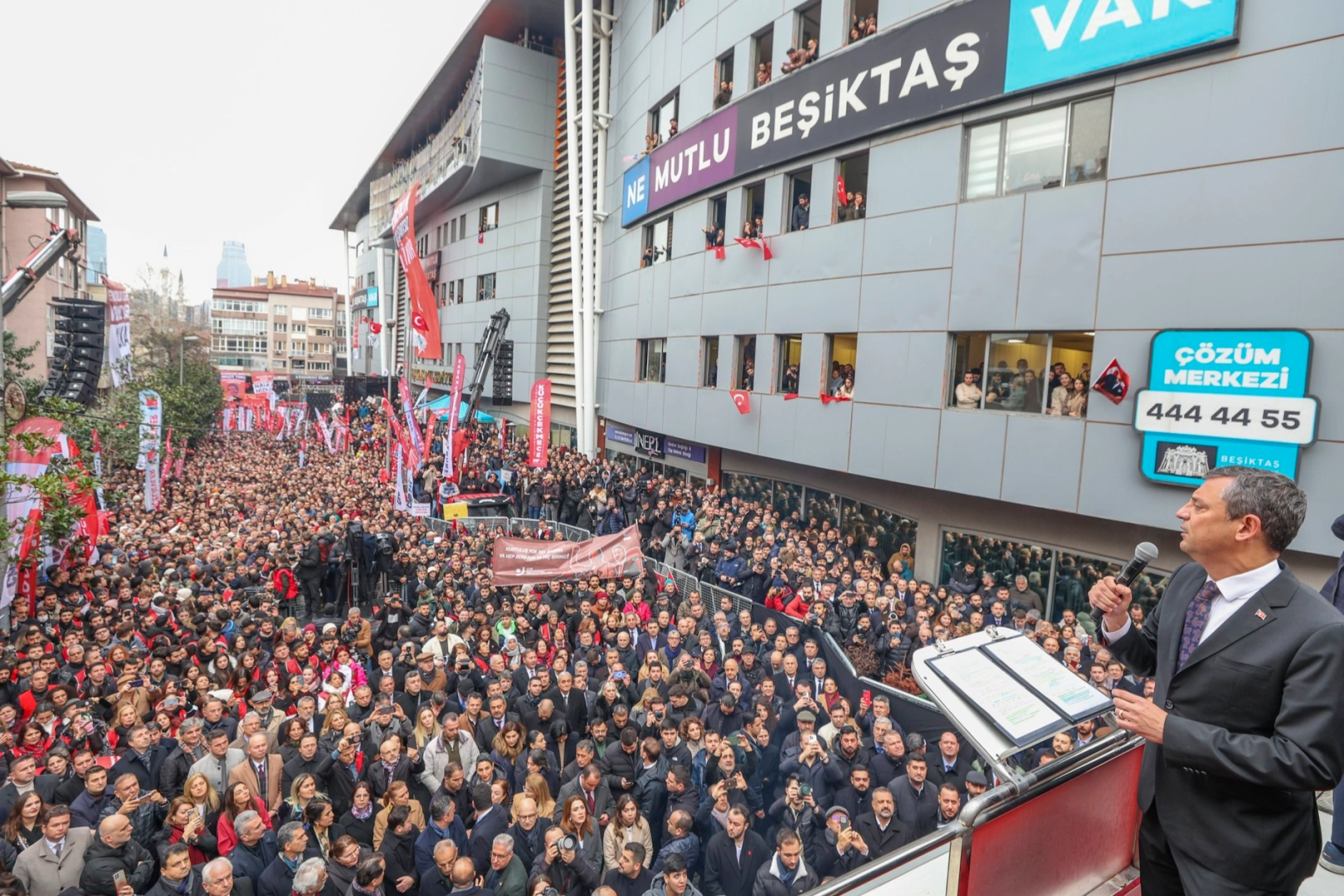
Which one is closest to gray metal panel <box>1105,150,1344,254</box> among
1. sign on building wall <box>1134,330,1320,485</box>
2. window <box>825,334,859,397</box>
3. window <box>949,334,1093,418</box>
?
sign on building wall <box>1134,330,1320,485</box>

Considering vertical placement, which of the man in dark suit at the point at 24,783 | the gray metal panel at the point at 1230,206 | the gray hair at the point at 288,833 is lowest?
the man in dark suit at the point at 24,783

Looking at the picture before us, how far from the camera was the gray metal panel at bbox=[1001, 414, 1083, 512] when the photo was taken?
1225 cm

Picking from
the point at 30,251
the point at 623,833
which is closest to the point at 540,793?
the point at 623,833

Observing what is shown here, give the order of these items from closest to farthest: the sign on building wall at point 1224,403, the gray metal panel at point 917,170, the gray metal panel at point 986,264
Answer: the sign on building wall at point 1224,403
the gray metal panel at point 986,264
the gray metal panel at point 917,170

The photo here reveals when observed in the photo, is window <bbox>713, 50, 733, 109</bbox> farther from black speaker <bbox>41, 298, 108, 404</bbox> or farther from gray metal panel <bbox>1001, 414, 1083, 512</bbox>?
black speaker <bbox>41, 298, 108, 404</bbox>

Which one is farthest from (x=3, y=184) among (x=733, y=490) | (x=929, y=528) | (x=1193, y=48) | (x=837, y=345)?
(x=1193, y=48)

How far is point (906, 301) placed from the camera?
1496cm

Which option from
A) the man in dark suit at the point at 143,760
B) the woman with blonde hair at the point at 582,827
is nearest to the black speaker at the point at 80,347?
the man in dark suit at the point at 143,760

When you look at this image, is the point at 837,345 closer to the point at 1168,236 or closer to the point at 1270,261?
the point at 1168,236

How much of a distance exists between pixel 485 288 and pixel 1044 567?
117 feet

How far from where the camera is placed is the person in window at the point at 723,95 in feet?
66.6

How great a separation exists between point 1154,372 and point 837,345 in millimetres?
6900

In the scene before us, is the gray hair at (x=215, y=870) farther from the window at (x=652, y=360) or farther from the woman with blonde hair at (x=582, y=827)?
the window at (x=652, y=360)

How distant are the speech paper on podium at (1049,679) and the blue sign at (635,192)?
23.0 metres
